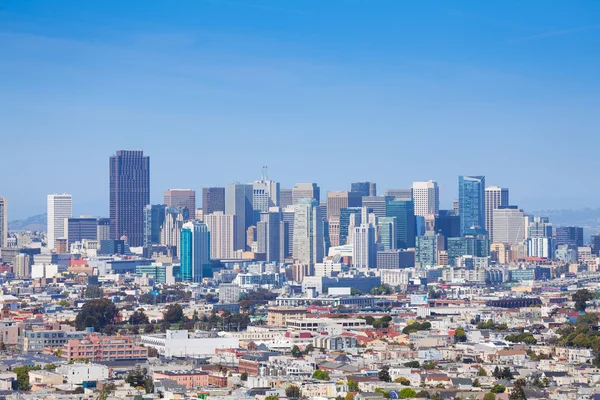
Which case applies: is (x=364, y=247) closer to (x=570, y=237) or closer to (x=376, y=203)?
(x=376, y=203)

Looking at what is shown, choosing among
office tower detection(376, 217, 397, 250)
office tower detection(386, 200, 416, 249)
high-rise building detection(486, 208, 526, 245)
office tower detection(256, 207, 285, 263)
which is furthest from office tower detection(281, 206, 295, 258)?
high-rise building detection(486, 208, 526, 245)

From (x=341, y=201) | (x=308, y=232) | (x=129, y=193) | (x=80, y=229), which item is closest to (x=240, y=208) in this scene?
(x=341, y=201)

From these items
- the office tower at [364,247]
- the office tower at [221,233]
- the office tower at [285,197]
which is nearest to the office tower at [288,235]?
the office tower at [221,233]

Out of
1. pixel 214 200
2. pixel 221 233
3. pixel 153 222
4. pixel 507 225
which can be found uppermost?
pixel 214 200

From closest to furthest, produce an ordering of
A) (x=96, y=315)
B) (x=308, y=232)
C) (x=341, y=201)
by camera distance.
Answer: (x=96, y=315) < (x=308, y=232) < (x=341, y=201)

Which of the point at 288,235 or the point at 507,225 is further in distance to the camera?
the point at 507,225

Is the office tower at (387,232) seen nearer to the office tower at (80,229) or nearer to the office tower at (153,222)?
the office tower at (153,222)

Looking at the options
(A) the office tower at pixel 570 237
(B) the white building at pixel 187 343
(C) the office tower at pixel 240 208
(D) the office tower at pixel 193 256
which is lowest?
(B) the white building at pixel 187 343

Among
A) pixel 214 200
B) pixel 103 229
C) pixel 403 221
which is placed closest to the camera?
pixel 403 221
